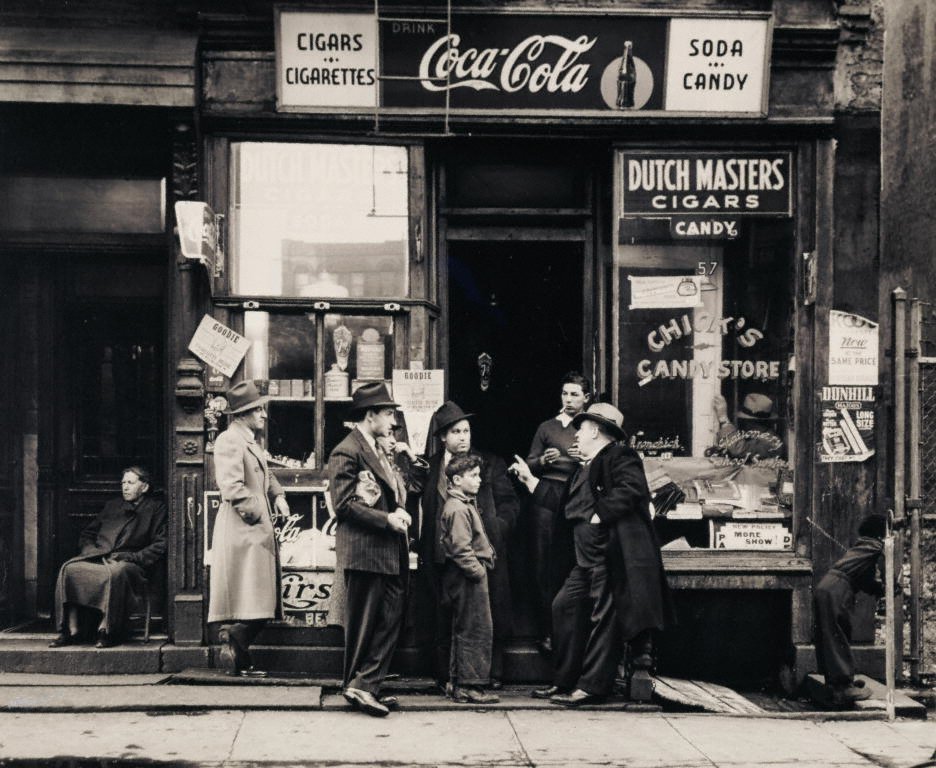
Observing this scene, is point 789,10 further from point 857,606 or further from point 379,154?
point 857,606

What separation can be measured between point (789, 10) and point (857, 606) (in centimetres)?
452

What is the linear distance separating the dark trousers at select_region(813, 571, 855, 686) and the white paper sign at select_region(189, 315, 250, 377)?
4.52 meters

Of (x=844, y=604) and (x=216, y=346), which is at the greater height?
Answer: (x=216, y=346)

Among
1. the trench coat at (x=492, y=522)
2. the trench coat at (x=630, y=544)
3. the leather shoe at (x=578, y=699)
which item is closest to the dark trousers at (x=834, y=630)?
the trench coat at (x=630, y=544)

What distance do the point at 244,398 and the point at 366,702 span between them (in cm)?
228

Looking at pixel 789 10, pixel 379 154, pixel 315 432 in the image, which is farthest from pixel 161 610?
pixel 789 10

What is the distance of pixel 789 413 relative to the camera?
887cm

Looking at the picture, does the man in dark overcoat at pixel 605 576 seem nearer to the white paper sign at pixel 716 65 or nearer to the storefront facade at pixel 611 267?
the storefront facade at pixel 611 267

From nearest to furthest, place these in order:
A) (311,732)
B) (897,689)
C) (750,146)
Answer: (311,732)
(897,689)
(750,146)

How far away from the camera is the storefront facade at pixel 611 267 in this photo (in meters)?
8.59

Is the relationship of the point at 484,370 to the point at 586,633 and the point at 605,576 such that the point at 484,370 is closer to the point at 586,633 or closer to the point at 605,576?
the point at 605,576

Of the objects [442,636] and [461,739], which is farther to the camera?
[442,636]

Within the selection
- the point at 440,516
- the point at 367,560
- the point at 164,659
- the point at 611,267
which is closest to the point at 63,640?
the point at 164,659

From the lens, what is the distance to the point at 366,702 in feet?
24.6
